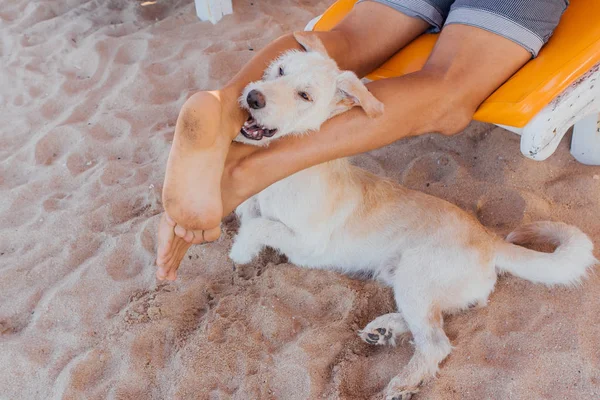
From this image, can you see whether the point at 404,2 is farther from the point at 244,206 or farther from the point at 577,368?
the point at 577,368

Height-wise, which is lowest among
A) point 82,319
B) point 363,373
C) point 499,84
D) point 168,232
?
point 82,319

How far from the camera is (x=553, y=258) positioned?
2203 mm

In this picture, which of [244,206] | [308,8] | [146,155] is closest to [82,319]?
[244,206]

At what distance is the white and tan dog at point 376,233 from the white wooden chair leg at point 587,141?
80cm

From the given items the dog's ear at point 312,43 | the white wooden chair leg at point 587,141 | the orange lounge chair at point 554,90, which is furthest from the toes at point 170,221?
the white wooden chair leg at point 587,141

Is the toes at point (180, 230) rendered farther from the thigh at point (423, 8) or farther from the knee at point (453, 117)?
the thigh at point (423, 8)

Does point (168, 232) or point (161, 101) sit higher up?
point (168, 232)

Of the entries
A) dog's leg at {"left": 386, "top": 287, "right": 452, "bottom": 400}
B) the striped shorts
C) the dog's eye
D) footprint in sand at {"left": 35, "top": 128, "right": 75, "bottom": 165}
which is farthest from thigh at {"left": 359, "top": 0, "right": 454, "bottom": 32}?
footprint in sand at {"left": 35, "top": 128, "right": 75, "bottom": 165}

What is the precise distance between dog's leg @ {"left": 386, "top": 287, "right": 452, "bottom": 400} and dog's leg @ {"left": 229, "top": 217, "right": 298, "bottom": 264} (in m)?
0.57

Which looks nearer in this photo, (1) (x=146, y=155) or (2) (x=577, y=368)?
(2) (x=577, y=368)

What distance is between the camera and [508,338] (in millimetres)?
2092

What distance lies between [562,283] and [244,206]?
153 cm

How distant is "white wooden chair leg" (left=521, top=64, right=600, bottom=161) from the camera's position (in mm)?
A: 2164

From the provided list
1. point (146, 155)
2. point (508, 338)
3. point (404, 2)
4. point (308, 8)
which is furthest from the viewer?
point (308, 8)
